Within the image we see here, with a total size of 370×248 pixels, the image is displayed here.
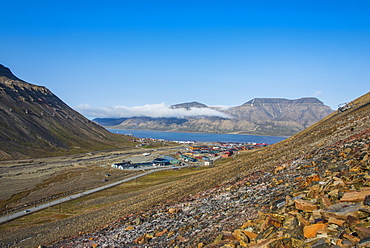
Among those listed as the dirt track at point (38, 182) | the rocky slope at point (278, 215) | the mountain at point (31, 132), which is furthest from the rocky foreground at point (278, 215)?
the mountain at point (31, 132)

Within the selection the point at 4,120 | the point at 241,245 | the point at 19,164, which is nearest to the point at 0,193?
the point at 19,164

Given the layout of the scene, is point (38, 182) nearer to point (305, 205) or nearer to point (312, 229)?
point (305, 205)

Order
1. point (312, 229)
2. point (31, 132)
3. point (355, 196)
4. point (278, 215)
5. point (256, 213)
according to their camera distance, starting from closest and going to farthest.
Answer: point (312, 229)
point (355, 196)
point (278, 215)
point (256, 213)
point (31, 132)

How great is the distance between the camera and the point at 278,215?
9336 millimetres

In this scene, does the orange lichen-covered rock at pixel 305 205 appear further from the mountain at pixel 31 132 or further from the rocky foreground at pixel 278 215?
the mountain at pixel 31 132

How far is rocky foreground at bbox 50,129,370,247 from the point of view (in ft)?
23.4

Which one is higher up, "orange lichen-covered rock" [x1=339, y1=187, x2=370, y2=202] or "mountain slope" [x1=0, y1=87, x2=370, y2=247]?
"orange lichen-covered rock" [x1=339, y1=187, x2=370, y2=202]

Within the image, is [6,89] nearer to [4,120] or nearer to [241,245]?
[4,120]

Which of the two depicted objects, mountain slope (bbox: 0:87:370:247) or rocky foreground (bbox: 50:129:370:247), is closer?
rocky foreground (bbox: 50:129:370:247)

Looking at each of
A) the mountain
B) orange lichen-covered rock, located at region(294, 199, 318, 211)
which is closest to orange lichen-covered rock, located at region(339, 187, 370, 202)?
orange lichen-covered rock, located at region(294, 199, 318, 211)

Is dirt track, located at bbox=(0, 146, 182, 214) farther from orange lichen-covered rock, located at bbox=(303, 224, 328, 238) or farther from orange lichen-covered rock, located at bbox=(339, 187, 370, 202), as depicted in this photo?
orange lichen-covered rock, located at bbox=(339, 187, 370, 202)

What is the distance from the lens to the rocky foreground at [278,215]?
7.12 metres

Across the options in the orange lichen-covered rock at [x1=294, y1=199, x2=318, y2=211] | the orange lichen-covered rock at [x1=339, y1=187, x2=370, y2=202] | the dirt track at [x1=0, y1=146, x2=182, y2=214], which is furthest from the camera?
the dirt track at [x1=0, y1=146, x2=182, y2=214]

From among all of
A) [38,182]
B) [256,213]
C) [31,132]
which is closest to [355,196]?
[256,213]
